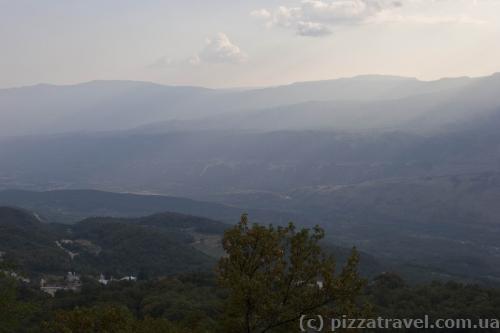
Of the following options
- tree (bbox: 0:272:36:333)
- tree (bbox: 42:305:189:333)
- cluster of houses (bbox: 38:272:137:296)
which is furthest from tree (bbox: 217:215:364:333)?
cluster of houses (bbox: 38:272:137:296)

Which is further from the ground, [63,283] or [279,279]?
[279,279]

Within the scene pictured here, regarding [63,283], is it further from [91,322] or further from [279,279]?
[279,279]

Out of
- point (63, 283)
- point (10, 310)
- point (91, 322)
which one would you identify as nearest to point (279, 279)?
point (91, 322)

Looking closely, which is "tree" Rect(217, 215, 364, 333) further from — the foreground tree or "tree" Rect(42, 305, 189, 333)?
the foreground tree

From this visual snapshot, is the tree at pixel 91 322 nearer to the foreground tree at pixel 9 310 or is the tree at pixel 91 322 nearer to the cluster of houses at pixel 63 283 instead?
the foreground tree at pixel 9 310

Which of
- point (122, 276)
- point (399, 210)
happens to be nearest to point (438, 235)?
point (399, 210)

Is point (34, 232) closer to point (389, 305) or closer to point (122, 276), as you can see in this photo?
point (122, 276)

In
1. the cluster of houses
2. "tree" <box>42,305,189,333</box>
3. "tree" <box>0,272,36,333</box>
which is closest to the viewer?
"tree" <box>42,305,189,333</box>

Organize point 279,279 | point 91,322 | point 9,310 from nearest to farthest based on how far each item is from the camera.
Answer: point 91,322, point 279,279, point 9,310
